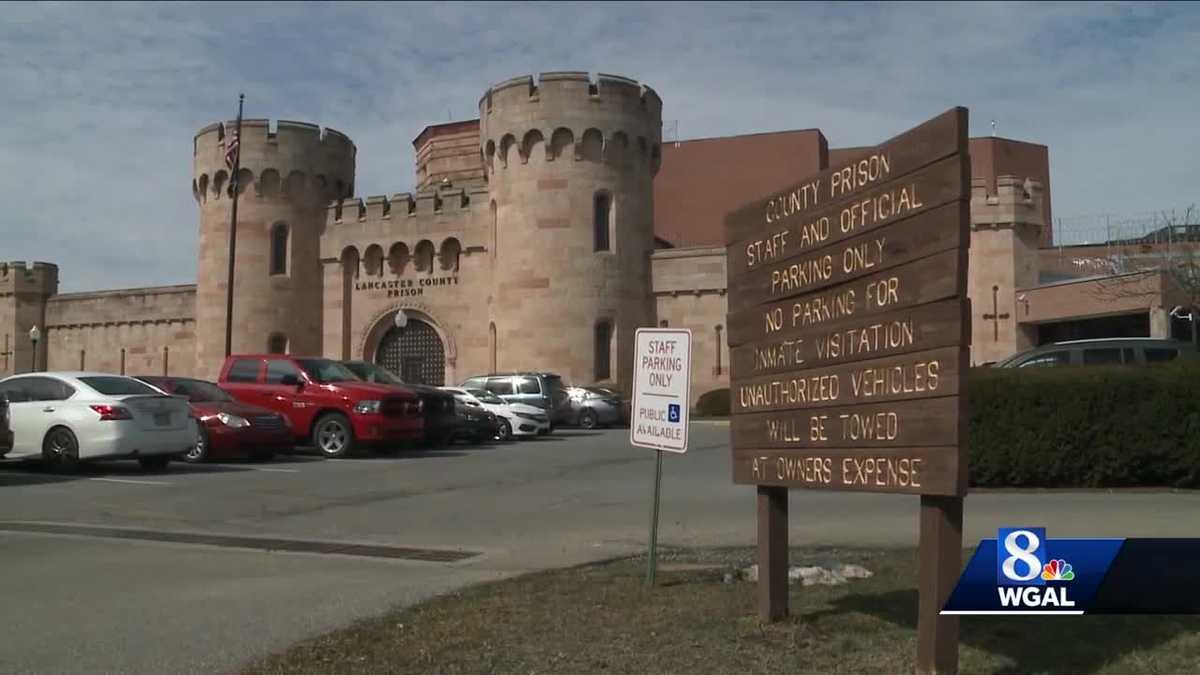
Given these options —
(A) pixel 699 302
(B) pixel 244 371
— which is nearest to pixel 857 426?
(B) pixel 244 371

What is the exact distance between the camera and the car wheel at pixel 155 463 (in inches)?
705

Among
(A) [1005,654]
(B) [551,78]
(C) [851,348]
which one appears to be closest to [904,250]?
(C) [851,348]

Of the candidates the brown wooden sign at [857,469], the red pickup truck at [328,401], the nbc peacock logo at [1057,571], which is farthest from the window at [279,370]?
the nbc peacock logo at [1057,571]

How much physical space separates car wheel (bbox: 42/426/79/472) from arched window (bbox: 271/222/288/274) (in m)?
28.9

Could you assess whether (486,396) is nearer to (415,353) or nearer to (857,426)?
(415,353)

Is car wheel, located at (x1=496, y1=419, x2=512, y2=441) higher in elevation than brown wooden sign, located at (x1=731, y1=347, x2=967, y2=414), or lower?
lower

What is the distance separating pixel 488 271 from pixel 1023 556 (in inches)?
1497

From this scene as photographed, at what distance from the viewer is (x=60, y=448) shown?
16.8 m

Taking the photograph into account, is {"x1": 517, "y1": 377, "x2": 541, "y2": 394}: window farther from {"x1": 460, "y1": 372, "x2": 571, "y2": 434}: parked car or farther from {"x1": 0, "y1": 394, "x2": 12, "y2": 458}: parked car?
{"x1": 0, "y1": 394, "x2": 12, "y2": 458}: parked car

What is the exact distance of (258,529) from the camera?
12.3m

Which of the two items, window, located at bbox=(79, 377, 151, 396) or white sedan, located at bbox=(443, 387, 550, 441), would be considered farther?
white sedan, located at bbox=(443, 387, 550, 441)

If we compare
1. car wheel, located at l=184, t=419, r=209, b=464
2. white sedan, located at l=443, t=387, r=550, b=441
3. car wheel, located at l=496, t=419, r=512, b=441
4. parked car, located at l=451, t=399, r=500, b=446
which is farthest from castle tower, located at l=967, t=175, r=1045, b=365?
car wheel, located at l=184, t=419, r=209, b=464

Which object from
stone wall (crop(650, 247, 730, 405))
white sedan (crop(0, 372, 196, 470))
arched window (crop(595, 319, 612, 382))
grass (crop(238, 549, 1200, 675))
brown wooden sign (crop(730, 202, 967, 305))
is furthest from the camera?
stone wall (crop(650, 247, 730, 405))

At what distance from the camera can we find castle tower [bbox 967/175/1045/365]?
3922 cm
